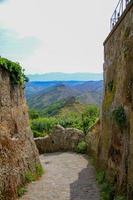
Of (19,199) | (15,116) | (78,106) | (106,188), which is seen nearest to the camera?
(19,199)

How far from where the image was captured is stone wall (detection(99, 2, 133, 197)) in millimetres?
15508

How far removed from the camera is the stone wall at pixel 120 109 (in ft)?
50.9

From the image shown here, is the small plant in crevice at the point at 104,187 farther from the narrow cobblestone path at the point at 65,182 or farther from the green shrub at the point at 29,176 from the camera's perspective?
the green shrub at the point at 29,176

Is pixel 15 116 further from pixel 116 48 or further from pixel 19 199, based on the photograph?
pixel 116 48

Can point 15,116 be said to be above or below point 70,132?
above

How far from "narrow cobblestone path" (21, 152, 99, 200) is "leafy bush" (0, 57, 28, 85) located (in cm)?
510

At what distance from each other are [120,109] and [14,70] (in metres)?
5.72

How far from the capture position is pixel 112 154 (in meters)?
19.1

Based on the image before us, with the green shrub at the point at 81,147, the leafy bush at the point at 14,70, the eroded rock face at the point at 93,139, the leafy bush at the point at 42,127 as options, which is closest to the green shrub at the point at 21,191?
the leafy bush at the point at 14,70

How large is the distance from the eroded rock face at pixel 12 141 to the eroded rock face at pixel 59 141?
10.9 m

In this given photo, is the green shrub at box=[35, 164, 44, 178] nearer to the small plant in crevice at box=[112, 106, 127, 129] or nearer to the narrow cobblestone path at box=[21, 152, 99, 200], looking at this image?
the narrow cobblestone path at box=[21, 152, 99, 200]

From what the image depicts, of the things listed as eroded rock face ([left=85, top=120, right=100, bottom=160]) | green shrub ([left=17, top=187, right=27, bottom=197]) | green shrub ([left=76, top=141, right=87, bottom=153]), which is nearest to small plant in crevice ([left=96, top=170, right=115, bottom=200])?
green shrub ([left=17, top=187, right=27, bottom=197])

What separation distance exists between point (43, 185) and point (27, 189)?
1402 millimetres

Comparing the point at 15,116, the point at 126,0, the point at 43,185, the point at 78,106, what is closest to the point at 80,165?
the point at 43,185
